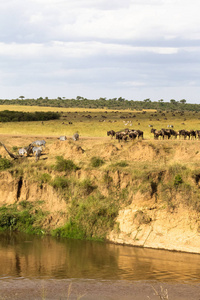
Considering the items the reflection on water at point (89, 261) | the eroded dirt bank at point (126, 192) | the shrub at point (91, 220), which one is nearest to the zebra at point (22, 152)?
the eroded dirt bank at point (126, 192)

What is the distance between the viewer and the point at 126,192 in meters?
26.0

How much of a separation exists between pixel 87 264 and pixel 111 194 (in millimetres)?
6127

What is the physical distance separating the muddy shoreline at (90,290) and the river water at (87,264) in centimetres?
7

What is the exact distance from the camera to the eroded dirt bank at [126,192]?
23859mm

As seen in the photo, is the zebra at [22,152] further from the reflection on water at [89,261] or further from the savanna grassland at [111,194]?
the reflection on water at [89,261]

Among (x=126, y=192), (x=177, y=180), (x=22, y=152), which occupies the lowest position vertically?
(x=126, y=192)

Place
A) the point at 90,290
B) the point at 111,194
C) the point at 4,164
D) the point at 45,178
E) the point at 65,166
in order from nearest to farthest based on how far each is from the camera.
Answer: the point at 90,290
the point at 111,194
the point at 45,178
the point at 65,166
the point at 4,164

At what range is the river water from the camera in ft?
60.0

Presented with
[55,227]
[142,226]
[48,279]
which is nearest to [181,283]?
[48,279]

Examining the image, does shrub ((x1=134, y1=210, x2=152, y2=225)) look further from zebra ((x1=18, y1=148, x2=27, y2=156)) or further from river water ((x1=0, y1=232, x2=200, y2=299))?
zebra ((x1=18, y1=148, x2=27, y2=156))

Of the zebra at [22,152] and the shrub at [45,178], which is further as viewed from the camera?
the zebra at [22,152]

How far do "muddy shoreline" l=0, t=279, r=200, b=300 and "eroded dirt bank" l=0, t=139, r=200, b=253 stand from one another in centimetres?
548

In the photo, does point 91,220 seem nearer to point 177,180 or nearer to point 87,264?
point 87,264

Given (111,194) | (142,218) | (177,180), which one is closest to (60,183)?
(111,194)
